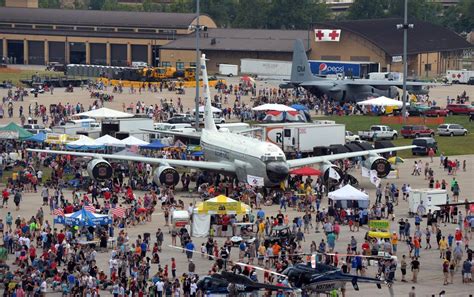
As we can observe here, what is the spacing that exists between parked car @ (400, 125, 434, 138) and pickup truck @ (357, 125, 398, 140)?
76cm

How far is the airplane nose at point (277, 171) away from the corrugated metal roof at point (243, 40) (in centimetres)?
8845

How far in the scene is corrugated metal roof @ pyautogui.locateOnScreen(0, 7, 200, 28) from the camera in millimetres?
159000

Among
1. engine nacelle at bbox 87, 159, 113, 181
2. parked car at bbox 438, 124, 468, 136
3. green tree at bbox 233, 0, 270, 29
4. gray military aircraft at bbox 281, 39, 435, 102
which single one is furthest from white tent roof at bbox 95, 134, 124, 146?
green tree at bbox 233, 0, 270, 29

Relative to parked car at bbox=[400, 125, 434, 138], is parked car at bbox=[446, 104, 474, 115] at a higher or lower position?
higher

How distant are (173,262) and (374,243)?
8.17 m

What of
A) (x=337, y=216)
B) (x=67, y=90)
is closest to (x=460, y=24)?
(x=67, y=90)

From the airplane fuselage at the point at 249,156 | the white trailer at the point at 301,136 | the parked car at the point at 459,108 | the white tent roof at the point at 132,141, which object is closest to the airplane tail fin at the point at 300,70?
the parked car at the point at 459,108

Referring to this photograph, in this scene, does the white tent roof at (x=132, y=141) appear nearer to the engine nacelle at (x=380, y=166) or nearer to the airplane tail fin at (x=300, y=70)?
the engine nacelle at (x=380, y=166)

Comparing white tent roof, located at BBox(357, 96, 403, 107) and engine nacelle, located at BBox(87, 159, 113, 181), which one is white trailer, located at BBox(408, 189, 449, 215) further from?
white tent roof, located at BBox(357, 96, 403, 107)

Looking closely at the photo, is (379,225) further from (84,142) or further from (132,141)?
(84,142)

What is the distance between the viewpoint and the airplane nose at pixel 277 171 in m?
59.5

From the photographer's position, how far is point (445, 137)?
86.2m

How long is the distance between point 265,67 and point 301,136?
223 feet

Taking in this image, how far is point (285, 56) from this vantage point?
149500 millimetres
